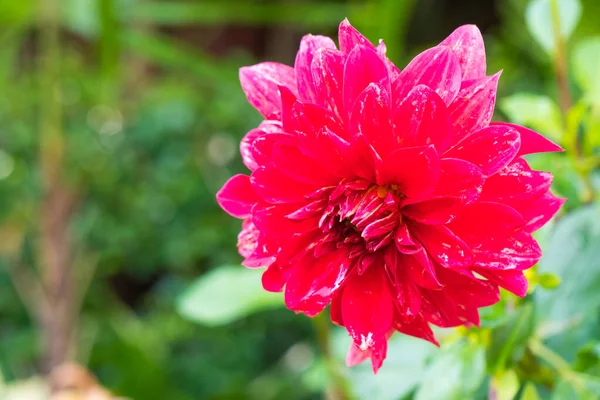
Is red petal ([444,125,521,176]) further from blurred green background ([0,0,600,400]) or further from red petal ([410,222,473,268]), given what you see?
blurred green background ([0,0,600,400])

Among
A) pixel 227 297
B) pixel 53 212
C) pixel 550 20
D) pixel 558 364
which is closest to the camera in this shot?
pixel 558 364

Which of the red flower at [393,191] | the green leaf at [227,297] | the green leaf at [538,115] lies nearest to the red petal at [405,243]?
the red flower at [393,191]

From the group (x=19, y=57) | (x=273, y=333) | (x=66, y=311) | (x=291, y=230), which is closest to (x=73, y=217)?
(x=66, y=311)

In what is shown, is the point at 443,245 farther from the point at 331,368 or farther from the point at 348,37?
the point at 331,368

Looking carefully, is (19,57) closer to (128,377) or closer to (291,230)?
(128,377)

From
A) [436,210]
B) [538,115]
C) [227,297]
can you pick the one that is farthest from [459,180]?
[227,297]

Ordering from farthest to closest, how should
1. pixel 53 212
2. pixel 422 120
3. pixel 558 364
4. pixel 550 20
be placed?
pixel 53 212 → pixel 550 20 → pixel 558 364 → pixel 422 120

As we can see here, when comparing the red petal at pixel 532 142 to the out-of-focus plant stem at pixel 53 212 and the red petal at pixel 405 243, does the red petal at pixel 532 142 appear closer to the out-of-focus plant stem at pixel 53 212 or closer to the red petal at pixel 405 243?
the red petal at pixel 405 243

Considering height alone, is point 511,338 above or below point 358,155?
below
